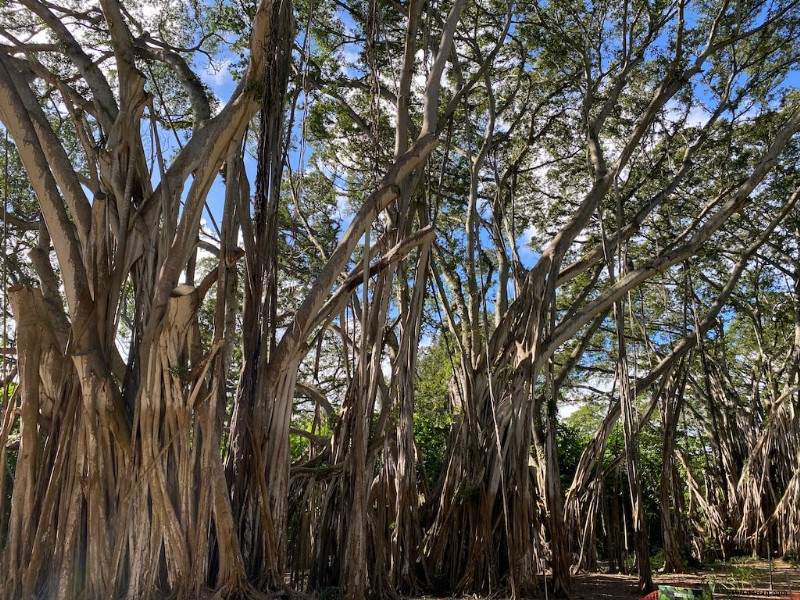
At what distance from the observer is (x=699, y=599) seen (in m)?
3.37

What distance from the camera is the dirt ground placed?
5441 millimetres

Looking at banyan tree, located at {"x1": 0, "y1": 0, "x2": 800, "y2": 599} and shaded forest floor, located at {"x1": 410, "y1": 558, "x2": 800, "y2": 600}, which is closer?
banyan tree, located at {"x1": 0, "y1": 0, "x2": 800, "y2": 599}

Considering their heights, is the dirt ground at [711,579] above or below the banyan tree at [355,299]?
below

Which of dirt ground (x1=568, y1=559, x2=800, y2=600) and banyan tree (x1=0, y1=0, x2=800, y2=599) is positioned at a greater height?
banyan tree (x1=0, y1=0, x2=800, y2=599)

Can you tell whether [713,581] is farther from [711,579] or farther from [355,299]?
[355,299]

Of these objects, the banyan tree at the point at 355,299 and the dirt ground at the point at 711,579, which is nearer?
the banyan tree at the point at 355,299

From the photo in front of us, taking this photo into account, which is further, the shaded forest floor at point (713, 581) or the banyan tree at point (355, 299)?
the shaded forest floor at point (713, 581)

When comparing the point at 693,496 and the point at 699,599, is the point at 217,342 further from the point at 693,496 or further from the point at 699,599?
the point at 693,496

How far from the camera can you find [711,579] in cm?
478

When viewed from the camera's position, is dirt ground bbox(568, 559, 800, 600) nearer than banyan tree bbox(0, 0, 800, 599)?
No

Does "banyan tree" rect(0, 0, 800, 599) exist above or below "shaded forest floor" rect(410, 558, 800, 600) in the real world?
above

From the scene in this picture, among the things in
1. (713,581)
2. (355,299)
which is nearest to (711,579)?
(713,581)

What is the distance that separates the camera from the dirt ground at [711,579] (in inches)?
214

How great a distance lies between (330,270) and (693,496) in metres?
8.06
